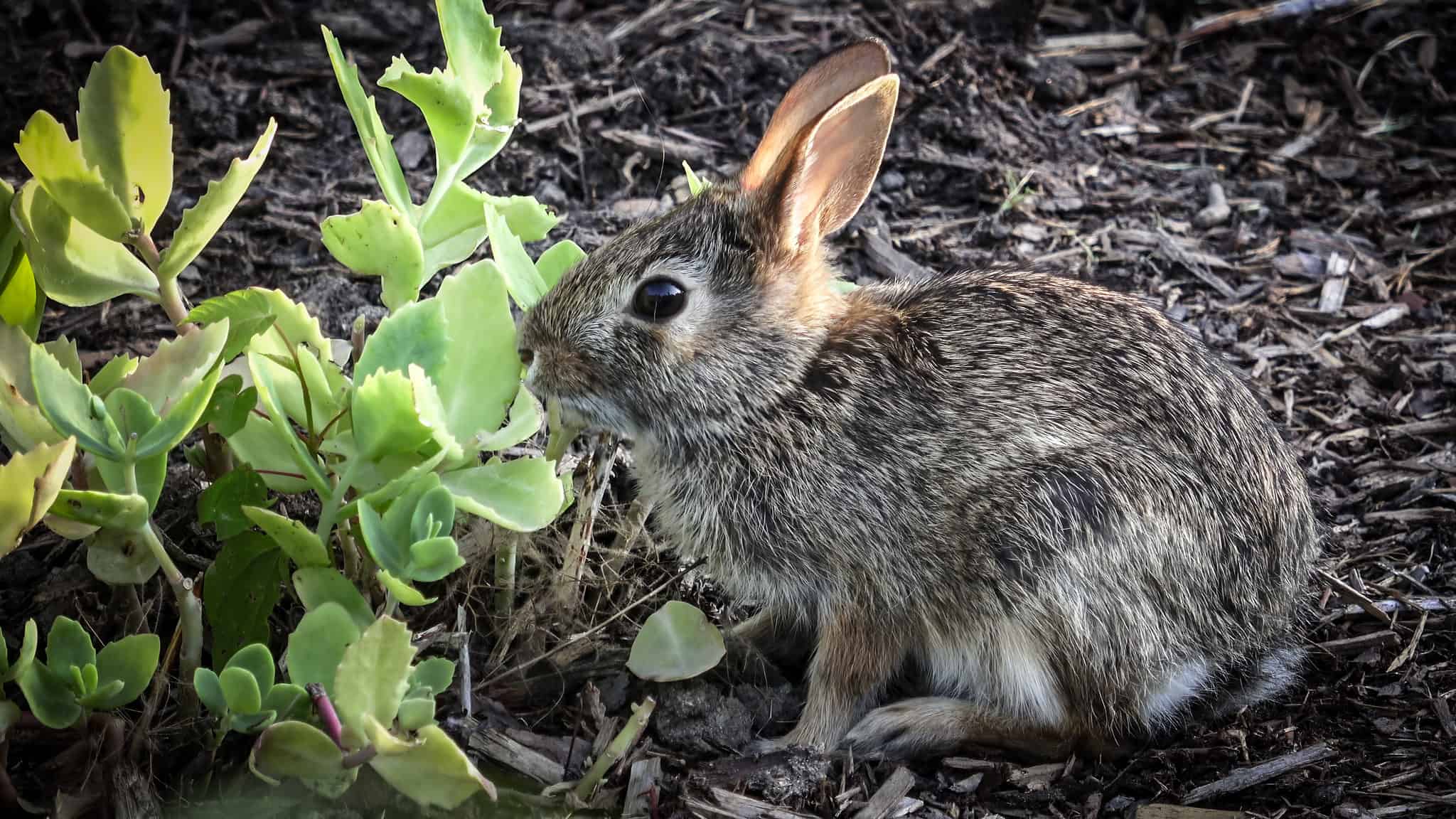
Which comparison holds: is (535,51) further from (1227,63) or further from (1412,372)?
(1412,372)

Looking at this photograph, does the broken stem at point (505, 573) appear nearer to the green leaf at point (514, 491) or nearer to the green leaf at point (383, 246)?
the green leaf at point (514, 491)

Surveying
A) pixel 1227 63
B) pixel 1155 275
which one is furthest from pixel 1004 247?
pixel 1227 63

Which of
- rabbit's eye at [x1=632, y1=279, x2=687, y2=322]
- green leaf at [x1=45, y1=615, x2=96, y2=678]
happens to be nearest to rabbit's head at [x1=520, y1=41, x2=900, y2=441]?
rabbit's eye at [x1=632, y1=279, x2=687, y2=322]

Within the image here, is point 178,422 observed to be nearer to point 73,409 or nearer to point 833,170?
point 73,409

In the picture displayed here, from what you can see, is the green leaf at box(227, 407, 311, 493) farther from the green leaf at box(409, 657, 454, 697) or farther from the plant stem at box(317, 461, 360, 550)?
the green leaf at box(409, 657, 454, 697)

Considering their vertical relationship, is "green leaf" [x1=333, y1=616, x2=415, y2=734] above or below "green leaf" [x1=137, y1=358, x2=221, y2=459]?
below

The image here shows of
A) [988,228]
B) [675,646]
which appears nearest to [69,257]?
[675,646]
